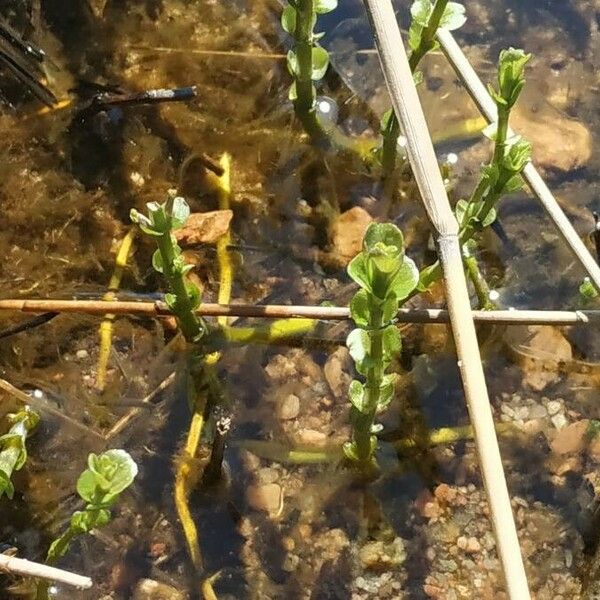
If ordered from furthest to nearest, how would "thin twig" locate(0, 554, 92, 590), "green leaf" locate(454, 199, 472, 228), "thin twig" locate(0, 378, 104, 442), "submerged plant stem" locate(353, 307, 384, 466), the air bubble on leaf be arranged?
the air bubble on leaf → "thin twig" locate(0, 378, 104, 442) → "green leaf" locate(454, 199, 472, 228) → "submerged plant stem" locate(353, 307, 384, 466) → "thin twig" locate(0, 554, 92, 590)

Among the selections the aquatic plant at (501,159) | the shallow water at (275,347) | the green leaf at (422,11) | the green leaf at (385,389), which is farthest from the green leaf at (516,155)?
the shallow water at (275,347)

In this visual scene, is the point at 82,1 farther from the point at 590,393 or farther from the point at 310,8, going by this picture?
the point at 590,393

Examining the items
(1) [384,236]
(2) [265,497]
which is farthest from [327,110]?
(1) [384,236]

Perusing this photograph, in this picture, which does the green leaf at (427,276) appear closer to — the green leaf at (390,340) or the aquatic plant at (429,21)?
the green leaf at (390,340)

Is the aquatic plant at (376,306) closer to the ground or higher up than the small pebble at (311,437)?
closer to the ground

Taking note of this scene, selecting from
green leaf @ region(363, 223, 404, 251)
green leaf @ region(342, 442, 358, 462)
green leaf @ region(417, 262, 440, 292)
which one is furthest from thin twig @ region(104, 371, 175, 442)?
green leaf @ region(363, 223, 404, 251)

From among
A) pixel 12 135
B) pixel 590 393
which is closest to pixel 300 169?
pixel 12 135

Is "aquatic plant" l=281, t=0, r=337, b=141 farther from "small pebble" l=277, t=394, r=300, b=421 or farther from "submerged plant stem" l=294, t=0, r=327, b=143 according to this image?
"small pebble" l=277, t=394, r=300, b=421
